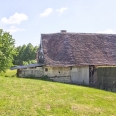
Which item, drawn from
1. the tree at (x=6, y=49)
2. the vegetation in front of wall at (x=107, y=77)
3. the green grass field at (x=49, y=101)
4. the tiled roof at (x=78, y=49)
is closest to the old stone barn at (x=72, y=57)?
the tiled roof at (x=78, y=49)

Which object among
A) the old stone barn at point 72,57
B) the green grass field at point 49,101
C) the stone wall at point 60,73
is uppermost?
the old stone barn at point 72,57

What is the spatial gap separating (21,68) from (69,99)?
1175 centimetres

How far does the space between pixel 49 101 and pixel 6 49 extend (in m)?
16.3

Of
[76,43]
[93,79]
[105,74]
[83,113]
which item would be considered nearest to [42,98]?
[83,113]

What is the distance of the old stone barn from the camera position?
2459 cm

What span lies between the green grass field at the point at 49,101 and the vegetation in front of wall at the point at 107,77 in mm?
5890

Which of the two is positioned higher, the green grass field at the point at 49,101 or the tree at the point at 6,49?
the tree at the point at 6,49

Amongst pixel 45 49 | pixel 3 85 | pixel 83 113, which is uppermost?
pixel 45 49

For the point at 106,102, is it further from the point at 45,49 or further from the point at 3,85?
the point at 45,49

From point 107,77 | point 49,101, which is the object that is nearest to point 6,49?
point 107,77

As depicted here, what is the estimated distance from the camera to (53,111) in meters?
11.8

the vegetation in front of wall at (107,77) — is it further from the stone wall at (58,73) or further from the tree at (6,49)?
the tree at (6,49)

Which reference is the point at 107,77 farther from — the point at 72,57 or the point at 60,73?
the point at 60,73

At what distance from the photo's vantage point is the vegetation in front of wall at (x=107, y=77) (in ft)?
72.8
